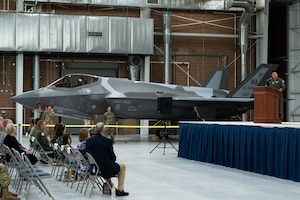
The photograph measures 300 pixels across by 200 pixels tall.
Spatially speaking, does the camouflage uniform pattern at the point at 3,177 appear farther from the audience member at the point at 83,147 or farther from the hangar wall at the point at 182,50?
the hangar wall at the point at 182,50

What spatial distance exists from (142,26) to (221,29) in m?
5.46

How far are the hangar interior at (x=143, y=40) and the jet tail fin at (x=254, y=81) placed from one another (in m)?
5.41

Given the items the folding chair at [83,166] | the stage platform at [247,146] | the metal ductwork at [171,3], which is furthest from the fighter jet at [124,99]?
the folding chair at [83,166]

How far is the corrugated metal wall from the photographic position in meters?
23.5

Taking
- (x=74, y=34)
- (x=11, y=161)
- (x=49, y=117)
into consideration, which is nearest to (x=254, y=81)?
(x=49, y=117)

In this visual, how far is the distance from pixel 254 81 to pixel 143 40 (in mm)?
6941

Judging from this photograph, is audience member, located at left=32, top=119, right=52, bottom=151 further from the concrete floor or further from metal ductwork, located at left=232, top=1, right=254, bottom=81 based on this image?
metal ductwork, located at left=232, top=1, right=254, bottom=81

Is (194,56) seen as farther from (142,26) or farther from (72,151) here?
(72,151)

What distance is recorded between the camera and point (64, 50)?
24.0 m

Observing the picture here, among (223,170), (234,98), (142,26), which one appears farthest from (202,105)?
(223,170)

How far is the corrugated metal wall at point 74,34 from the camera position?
23453 mm

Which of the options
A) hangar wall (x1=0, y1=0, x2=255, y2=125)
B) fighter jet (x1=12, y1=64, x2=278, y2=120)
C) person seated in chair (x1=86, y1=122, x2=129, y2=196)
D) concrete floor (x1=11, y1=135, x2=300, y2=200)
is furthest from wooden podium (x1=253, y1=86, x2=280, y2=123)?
hangar wall (x1=0, y1=0, x2=255, y2=125)

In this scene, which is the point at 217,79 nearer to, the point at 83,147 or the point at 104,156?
the point at 83,147

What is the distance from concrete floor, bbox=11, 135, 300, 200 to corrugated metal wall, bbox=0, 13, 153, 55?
13.1m
